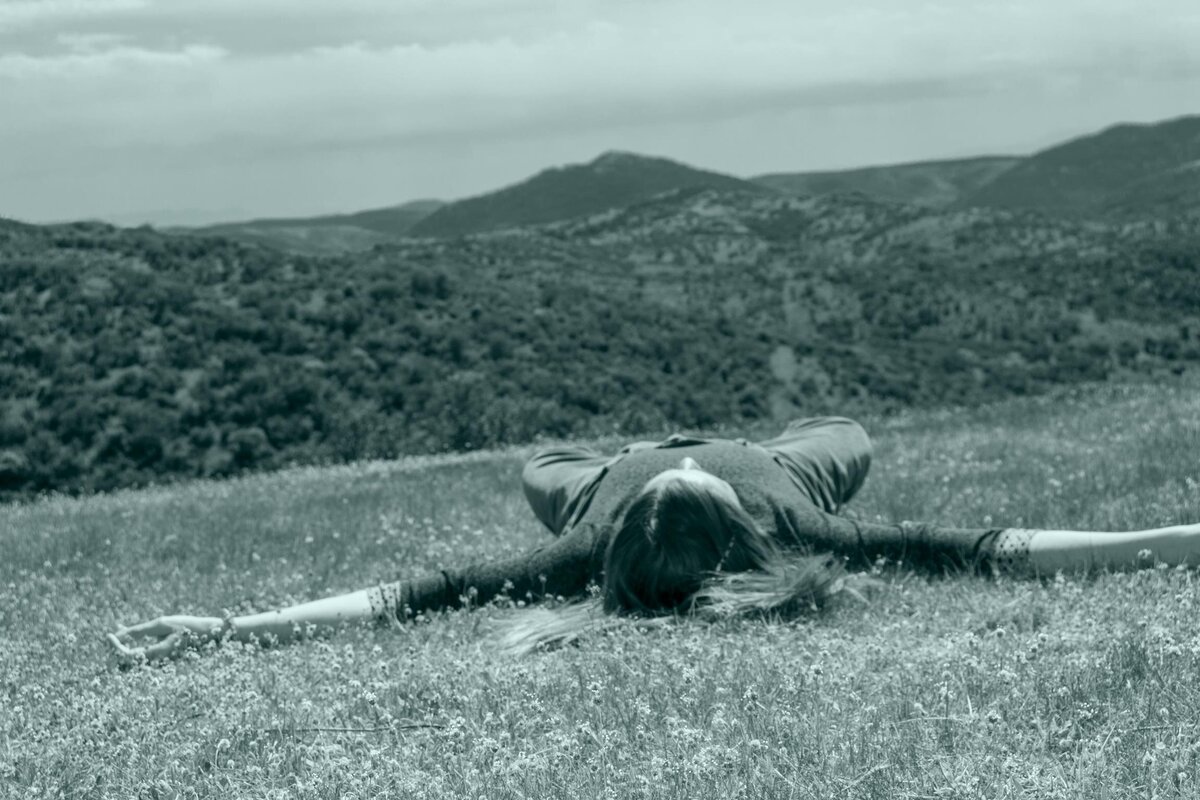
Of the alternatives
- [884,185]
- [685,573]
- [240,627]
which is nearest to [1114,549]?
[685,573]

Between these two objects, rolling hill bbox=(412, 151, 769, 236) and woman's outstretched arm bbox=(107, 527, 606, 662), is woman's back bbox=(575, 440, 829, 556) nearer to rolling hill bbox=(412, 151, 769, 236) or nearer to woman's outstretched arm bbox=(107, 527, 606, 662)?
woman's outstretched arm bbox=(107, 527, 606, 662)

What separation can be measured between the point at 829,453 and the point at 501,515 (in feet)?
10.0

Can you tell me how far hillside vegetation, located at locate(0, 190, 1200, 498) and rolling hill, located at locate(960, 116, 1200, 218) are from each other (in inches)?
3311

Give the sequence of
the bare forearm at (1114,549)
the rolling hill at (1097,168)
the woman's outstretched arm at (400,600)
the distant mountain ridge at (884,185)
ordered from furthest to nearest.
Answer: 1. the rolling hill at (1097,168)
2. the distant mountain ridge at (884,185)
3. the woman's outstretched arm at (400,600)
4. the bare forearm at (1114,549)

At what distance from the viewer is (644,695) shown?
4.98 m

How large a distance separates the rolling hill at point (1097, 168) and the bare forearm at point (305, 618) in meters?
137

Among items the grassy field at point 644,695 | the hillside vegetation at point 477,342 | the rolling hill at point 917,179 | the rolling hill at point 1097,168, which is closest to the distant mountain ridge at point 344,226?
the hillside vegetation at point 477,342

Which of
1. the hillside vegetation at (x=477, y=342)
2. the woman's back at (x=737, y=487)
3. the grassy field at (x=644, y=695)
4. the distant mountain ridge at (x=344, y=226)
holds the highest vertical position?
the distant mountain ridge at (x=344, y=226)

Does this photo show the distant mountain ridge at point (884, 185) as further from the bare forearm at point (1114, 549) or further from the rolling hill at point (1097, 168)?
the bare forearm at point (1114, 549)

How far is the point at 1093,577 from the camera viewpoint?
21.6 ft

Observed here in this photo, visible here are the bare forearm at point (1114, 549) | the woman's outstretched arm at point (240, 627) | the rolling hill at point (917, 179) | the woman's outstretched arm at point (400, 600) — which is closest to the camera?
the bare forearm at point (1114, 549)

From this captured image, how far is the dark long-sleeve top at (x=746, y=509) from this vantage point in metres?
6.94

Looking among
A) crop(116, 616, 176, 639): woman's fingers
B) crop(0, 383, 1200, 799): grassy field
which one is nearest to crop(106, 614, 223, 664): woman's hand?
crop(116, 616, 176, 639): woman's fingers

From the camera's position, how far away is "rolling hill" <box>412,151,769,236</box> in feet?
437
